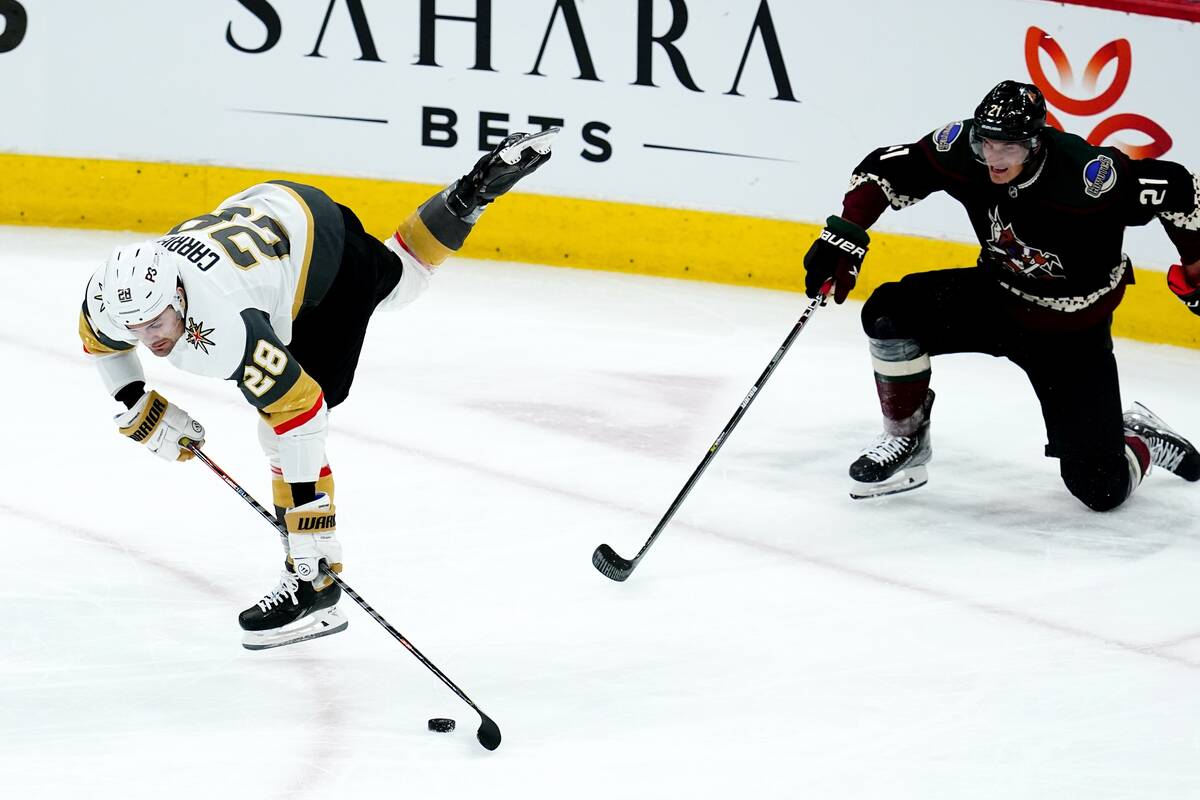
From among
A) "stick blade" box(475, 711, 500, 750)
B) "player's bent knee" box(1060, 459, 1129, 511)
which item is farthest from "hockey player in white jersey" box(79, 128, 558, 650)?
"player's bent knee" box(1060, 459, 1129, 511)

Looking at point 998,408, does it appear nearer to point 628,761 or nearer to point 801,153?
point 801,153

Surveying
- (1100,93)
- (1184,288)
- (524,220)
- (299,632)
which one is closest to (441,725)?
(299,632)

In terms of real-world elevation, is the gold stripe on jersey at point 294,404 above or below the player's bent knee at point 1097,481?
above

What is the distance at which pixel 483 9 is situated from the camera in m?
6.48

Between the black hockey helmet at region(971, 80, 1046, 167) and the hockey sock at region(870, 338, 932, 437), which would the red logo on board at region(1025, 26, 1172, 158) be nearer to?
the hockey sock at region(870, 338, 932, 437)

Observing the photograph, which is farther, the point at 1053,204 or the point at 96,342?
the point at 1053,204

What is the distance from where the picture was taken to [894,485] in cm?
447

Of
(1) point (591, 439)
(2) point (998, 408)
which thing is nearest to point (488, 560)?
(1) point (591, 439)

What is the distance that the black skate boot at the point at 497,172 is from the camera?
13.4ft

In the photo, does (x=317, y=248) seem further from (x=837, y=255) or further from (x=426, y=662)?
(x=837, y=255)

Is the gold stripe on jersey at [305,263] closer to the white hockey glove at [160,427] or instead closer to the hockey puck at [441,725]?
the white hockey glove at [160,427]

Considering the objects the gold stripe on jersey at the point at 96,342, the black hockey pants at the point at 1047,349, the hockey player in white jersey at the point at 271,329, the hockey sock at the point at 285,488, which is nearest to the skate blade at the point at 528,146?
the hockey player in white jersey at the point at 271,329

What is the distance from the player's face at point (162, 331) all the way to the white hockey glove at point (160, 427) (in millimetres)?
370

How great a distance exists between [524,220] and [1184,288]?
10.9ft
